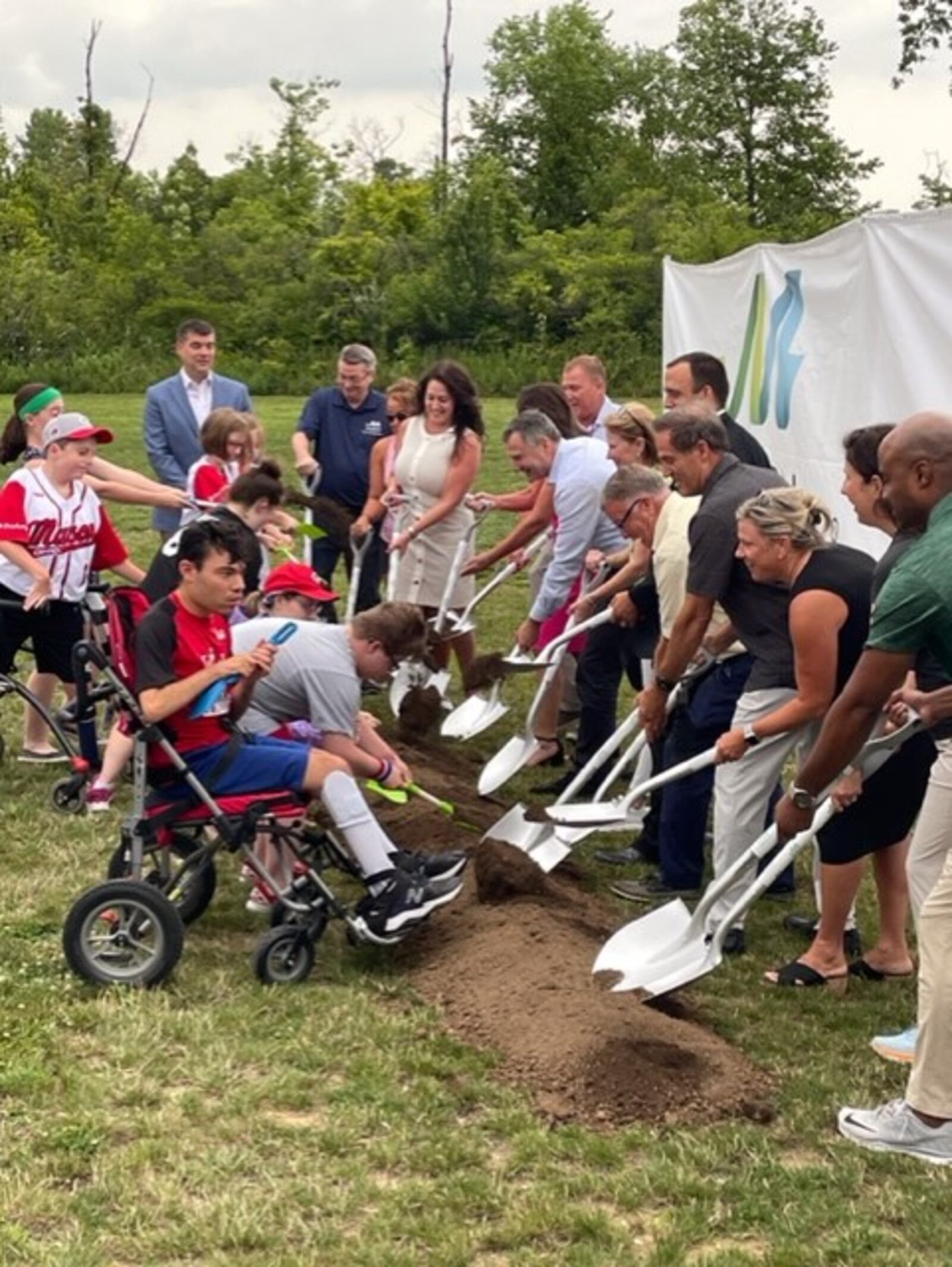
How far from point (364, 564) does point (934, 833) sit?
18.6 ft

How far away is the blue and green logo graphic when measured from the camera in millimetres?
9055

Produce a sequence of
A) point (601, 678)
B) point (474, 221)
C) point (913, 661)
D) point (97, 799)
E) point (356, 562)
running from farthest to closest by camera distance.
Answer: point (474, 221) < point (356, 562) < point (601, 678) < point (97, 799) < point (913, 661)

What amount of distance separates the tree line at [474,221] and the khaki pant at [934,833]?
2697 centimetres

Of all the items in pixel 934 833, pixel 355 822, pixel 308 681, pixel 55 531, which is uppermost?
pixel 55 531

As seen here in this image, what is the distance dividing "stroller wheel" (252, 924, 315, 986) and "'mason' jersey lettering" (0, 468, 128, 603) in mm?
2553

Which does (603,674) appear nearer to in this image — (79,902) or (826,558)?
(826,558)

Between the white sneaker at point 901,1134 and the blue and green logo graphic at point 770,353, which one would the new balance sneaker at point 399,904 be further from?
the blue and green logo graphic at point 770,353

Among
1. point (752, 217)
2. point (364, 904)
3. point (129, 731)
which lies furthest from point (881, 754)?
point (752, 217)

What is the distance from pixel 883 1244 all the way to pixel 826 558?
2050 mm

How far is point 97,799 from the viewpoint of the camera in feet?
22.6

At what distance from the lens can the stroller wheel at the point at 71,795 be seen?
6.94 meters

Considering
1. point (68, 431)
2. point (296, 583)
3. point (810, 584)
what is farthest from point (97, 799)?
point (810, 584)

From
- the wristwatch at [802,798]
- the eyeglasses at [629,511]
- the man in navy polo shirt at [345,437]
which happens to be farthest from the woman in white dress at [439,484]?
the wristwatch at [802,798]

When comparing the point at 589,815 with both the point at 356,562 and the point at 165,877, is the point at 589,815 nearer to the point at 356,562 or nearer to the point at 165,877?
the point at 165,877
